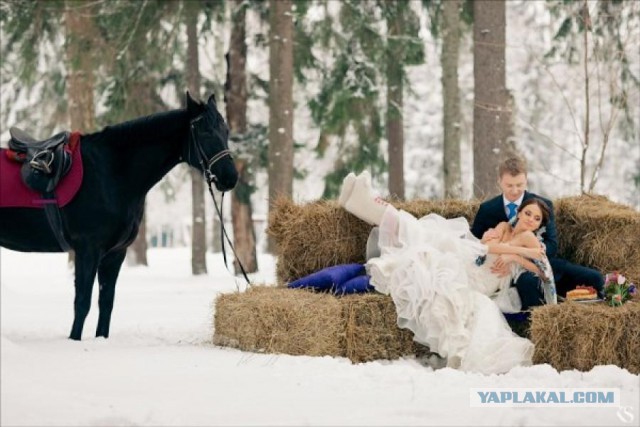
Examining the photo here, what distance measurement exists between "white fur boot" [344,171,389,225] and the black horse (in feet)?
3.79

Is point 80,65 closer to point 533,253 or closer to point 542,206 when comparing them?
point 542,206

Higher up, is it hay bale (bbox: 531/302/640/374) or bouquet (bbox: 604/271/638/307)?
bouquet (bbox: 604/271/638/307)

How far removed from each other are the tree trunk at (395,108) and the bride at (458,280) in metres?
8.32

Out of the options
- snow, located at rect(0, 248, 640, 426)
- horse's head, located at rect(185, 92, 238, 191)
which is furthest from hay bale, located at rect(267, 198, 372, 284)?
horse's head, located at rect(185, 92, 238, 191)

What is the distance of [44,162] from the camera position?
6223 mm

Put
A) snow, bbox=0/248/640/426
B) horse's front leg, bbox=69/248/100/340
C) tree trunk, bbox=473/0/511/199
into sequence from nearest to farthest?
snow, bbox=0/248/640/426
horse's front leg, bbox=69/248/100/340
tree trunk, bbox=473/0/511/199

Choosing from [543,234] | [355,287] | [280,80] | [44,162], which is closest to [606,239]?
[543,234]

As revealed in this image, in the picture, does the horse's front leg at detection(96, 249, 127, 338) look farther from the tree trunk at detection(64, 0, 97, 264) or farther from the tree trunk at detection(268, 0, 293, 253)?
the tree trunk at detection(64, 0, 97, 264)

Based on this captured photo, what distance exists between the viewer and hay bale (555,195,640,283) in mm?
7004

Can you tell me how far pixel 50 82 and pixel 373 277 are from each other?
15753 mm

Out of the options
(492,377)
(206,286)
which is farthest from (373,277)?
(206,286)

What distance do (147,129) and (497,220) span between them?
2751 mm

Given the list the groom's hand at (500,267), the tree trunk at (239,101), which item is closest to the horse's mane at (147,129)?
the groom's hand at (500,267)

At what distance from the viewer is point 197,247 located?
17.4 metres
